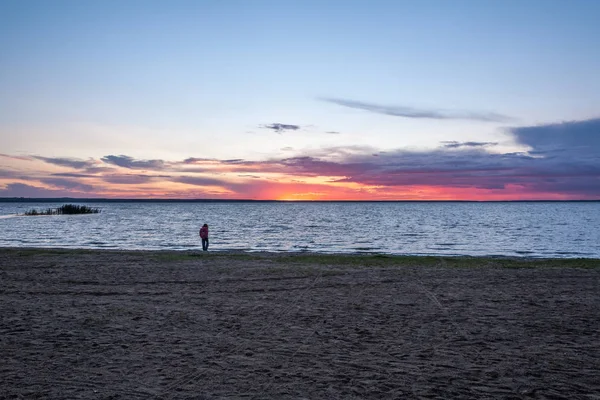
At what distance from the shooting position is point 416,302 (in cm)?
1395

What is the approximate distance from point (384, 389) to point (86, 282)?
1369 centimetres

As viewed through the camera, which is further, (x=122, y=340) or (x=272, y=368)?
(x=122, y=340)

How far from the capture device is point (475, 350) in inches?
361

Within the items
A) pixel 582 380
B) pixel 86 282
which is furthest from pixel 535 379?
pixel 86 282

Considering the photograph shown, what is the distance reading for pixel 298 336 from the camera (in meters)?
10.2

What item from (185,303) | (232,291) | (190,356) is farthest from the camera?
(232,291)

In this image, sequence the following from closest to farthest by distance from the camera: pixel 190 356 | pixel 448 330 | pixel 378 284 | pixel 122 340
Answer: pixel 190 356 → pixel 122 340 → pixel 448 330 → pixel 378 284

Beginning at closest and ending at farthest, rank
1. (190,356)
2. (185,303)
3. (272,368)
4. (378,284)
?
(272,368)
(190,356)
(185,303)
(378,284)

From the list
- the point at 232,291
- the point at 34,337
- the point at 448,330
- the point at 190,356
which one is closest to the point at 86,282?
the point at 232,291

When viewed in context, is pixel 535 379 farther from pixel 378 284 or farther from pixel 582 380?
pixel 378 284

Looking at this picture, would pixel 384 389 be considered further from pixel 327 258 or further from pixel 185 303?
pixel 327 258

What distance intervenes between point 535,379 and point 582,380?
695mm

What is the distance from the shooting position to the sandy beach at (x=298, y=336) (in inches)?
289

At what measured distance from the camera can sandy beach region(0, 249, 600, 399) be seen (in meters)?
7.34
